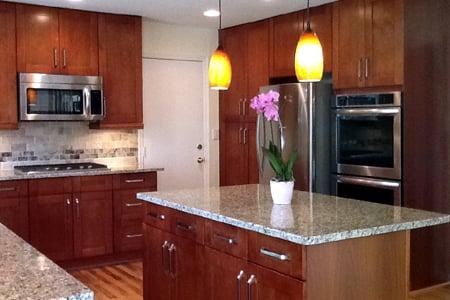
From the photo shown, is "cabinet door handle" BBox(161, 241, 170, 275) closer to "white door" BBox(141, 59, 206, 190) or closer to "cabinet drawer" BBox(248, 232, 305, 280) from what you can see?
"cabinet drawer" BBox(248, 232, 305, 280)

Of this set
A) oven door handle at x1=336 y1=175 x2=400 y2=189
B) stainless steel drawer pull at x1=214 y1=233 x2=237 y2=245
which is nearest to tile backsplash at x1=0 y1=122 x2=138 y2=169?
oven door handle at x1=336 y1=175 x2=400 y2=189

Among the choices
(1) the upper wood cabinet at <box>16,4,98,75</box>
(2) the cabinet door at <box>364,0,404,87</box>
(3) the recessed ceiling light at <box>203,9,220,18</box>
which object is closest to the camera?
(2) the cabinet door at <box>364,0,404,87</box>

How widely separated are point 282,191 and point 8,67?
302 centimetres

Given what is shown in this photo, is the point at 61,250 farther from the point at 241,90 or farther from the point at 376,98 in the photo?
the point at 376,98

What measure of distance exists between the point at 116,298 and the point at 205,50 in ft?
10.4

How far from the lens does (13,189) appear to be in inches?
179

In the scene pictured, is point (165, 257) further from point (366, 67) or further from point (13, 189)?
point (366, 67)

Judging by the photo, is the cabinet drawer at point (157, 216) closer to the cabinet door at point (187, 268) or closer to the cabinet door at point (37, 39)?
the cabinet door at point (187, 268)

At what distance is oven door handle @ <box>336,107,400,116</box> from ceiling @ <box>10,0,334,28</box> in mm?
998

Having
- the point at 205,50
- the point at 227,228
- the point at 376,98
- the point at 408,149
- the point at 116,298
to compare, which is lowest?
the point at 116,298

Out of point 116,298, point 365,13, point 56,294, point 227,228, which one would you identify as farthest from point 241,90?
point 56,294

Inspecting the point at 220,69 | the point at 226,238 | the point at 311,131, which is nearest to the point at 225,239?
the point at 226,238

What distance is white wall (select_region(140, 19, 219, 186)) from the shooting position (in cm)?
583

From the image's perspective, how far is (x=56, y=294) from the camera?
1.42m
